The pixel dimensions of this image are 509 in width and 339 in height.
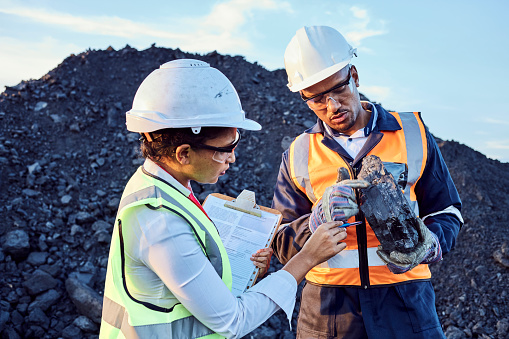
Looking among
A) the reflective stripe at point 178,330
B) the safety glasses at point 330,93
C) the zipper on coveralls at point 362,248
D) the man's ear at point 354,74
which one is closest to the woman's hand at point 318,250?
the zipper on coveralls at point 362,248

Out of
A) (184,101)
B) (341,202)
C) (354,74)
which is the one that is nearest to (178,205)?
(184,101)

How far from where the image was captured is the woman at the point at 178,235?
1642mm

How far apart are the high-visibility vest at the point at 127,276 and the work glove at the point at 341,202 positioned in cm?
77

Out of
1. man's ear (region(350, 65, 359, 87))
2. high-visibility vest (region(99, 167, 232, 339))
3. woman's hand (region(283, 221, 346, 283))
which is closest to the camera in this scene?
high-visibility vest (region(99, 167, 232, 339))

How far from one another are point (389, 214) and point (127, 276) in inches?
54.6

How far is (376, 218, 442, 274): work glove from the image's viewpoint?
229 cm

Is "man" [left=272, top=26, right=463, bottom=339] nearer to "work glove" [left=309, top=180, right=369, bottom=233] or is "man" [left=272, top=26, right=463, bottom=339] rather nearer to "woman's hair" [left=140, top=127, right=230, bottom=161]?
"work glove" [left=309, top=180, right=369, bottom=233]

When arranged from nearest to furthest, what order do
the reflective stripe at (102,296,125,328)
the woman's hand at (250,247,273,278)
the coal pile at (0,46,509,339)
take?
the reflective stripe at (102,296,125,328), the woman's hand at (250,247,273,278), the coal pile at (0,46,509,339)

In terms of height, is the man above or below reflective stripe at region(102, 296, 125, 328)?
above

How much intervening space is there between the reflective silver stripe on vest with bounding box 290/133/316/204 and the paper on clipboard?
289 millimetres

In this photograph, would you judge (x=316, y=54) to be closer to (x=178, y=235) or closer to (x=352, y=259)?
(x=352, y=259)

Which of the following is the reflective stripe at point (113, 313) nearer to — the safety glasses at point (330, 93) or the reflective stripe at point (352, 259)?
the reflective stripe at point (352, 259)

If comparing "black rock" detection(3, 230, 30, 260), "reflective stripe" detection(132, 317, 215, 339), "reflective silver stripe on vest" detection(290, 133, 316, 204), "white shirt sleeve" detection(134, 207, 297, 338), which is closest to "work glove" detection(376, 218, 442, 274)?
"reflective silver stripe on vest" detection(290, 133, 316, 204)

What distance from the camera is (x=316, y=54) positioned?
2.71m
